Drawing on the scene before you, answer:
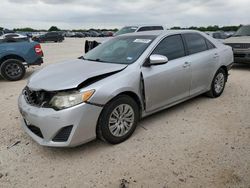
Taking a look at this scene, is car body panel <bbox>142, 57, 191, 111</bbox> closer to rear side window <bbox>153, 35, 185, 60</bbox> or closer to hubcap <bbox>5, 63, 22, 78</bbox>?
rear side window <bbox>153, 35, 185, 60</bbox>

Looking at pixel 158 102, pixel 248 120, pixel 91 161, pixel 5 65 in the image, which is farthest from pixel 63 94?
pixel 5 65

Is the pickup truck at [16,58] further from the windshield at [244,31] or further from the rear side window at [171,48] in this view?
the windshield at [244,31]

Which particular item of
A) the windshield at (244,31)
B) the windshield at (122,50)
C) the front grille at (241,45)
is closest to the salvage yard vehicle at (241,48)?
the front grille at (241,45)

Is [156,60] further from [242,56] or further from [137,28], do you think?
[137,28]

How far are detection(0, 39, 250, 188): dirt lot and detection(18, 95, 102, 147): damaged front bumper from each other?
0.30 metres

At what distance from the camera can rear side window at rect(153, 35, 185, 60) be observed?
423cm

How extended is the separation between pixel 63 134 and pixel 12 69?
596cm

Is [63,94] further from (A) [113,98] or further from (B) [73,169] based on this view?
(B) [73,169]

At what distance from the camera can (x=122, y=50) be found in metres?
4.33

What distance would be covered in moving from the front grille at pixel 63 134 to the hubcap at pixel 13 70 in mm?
5869

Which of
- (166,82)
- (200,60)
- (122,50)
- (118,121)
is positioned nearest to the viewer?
(118,121)

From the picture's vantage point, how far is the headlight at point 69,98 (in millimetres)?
3146

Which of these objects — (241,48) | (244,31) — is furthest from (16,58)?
(244,31)

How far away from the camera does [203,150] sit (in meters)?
3.43
